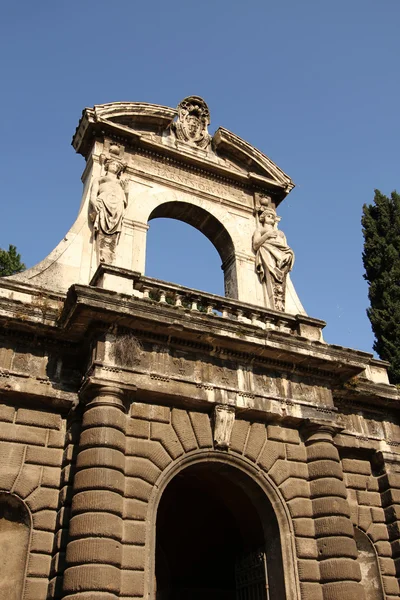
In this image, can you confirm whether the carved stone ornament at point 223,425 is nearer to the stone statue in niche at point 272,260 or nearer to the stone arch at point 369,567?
the stone statue in niche at point 272,260

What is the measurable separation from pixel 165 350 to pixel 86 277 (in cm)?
276

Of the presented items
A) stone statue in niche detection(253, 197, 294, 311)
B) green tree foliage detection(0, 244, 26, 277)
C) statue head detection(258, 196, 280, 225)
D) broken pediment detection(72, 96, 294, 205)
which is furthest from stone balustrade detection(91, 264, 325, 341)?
green tree foliage detection(0, 244, 26, 277)

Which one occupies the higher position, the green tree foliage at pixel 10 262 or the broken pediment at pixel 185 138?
the green tree foliage at pixel 10 262

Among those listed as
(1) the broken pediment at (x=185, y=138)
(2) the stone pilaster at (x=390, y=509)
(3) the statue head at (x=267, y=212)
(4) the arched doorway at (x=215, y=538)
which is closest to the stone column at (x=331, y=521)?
(4) the arched doorway at (x=215, y=538)

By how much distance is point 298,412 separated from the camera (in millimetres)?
12695

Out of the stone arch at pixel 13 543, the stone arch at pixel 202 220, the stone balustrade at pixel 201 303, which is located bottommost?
the stone arch at pixel 13 543

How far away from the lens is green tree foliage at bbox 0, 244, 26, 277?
2558 centimetres

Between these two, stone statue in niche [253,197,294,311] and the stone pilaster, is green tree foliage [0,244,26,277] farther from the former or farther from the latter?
→ the stone pilaster

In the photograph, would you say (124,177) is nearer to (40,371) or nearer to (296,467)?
(40,371)

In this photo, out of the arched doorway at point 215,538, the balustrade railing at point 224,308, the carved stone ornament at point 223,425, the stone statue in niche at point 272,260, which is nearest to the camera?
the carved stone ornament at point 223,425

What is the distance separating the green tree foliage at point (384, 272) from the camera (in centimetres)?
2025

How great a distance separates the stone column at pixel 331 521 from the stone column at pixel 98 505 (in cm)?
394

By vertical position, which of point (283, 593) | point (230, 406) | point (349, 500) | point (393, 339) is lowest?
point (283, 593)

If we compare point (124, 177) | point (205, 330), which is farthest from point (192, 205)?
point (205, 330)
